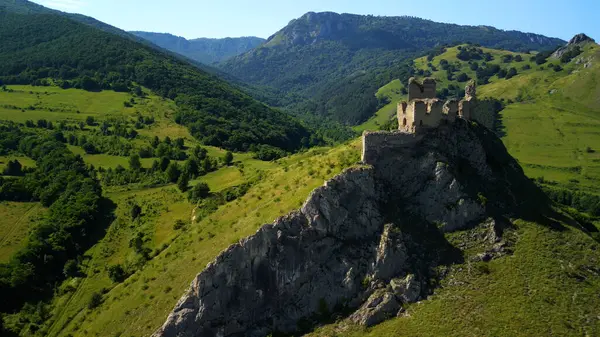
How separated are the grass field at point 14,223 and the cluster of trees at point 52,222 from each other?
2.59 metres

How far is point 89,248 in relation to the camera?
87062 mm

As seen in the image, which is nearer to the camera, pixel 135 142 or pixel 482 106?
pixel 135 142

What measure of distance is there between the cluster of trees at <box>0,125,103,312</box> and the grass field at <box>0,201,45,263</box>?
2.59 m

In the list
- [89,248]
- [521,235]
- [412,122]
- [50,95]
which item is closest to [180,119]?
[50,95]

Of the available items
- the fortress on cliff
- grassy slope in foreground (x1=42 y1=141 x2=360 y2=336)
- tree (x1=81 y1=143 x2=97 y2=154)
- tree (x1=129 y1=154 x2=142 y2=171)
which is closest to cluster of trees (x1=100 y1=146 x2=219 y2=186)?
Answer: tree (x1=129 y1=154 x2=142 y2=171)

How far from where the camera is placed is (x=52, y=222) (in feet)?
298

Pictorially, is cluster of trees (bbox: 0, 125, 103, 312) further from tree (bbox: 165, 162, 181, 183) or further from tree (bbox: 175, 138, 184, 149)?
tree (bbox: 175, 138, 184, 149)

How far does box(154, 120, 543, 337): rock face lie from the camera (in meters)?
50.3

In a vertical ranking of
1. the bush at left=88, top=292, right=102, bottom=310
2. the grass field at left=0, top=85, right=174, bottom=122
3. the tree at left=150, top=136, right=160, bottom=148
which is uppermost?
the grass field at left=0, top=85, right=174, bottom=122

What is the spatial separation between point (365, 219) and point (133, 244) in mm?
44598

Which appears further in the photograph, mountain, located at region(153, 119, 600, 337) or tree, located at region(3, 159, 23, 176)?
tree, located at region(3, 159, 23, 176)

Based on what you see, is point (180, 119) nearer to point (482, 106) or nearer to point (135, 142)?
point (135, 142)

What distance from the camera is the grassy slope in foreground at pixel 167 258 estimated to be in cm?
5856

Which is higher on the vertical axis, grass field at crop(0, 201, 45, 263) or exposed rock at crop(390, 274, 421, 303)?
exposed rock at crop(390, 274, 421, 303)
